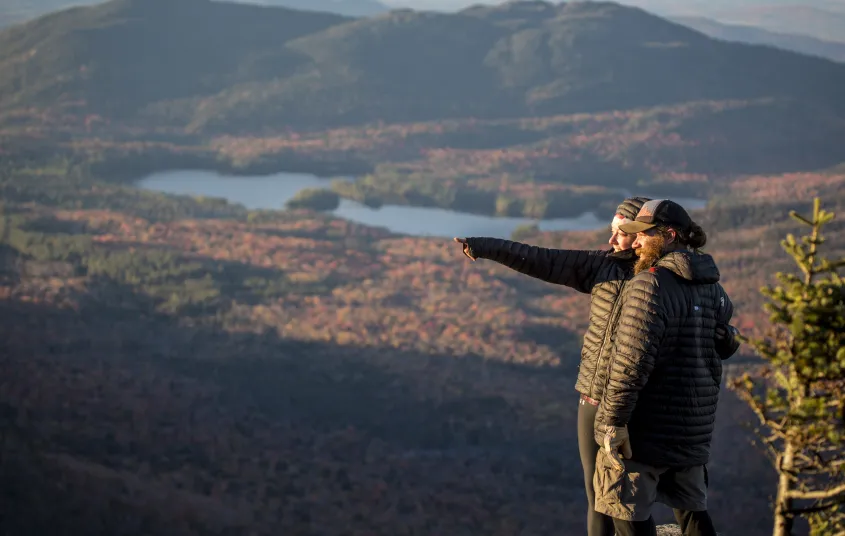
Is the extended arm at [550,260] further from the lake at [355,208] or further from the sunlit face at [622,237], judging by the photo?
the lake at [355,208]

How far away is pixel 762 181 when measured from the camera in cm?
4241

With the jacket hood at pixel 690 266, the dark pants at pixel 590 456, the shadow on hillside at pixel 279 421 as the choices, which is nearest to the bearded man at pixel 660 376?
the jacket hood at pixel 690 266

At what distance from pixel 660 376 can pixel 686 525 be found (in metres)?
0.86

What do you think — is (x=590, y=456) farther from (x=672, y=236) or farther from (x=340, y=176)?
(x=340, y=176)

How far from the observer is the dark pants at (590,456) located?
16.0 ft

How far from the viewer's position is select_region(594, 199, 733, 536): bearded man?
4410 millimetres

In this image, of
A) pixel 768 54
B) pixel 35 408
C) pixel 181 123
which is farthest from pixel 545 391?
pixel 768 54

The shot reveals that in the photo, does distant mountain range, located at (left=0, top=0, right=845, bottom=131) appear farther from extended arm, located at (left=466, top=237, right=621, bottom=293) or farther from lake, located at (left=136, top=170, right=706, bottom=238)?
extended arm, located at (left=466, top=237, right=621, bottom=293)

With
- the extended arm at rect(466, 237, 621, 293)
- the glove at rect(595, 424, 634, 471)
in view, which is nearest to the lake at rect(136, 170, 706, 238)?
the extended arm at rect(466, 237, 621, 293)

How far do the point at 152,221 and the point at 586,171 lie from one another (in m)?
20.6

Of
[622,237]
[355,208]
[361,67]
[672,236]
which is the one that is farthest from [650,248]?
[361,67]

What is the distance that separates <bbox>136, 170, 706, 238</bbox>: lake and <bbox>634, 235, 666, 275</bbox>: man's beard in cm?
2745

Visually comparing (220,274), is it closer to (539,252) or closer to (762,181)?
(539,252)

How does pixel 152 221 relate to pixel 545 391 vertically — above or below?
above
